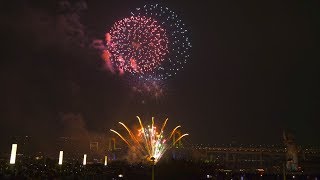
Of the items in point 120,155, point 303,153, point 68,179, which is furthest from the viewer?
point 303,153

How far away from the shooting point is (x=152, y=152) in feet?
193

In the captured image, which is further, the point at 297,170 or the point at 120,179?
the point at 297,170

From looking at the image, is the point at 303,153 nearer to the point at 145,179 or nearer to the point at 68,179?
the point at 145,179

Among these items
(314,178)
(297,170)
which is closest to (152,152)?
(314,178)

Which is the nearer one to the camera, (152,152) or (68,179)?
(68,179)

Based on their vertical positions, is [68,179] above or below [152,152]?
below

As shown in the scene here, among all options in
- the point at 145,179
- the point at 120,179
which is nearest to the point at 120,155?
the point at 145,179

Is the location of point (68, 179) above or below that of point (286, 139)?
below

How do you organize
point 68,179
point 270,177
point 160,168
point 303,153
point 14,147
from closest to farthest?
point 14,147 < point 68,179 < point 160,168 < point 270,177 < point 303,153

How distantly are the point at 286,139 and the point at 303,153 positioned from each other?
46.5 metres

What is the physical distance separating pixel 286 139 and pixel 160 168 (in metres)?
101

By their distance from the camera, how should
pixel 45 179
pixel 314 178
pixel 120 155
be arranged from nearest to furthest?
1. pixel 45 179
2. pixel 314 178
3. pixel 120 155

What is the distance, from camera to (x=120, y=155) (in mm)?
152000

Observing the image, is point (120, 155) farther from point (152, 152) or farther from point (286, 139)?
point (152, 152)
